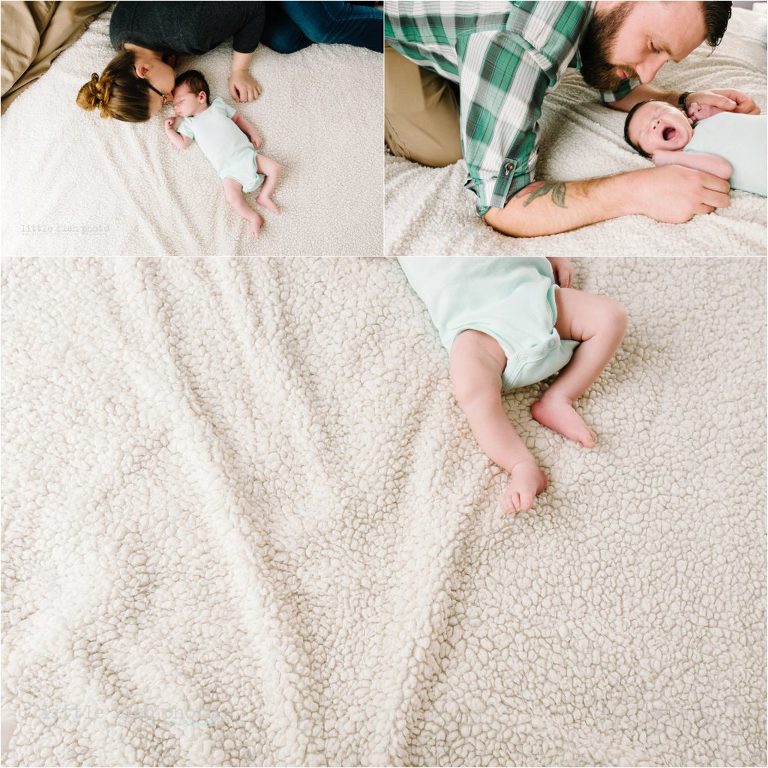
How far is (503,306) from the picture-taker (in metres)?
0.91

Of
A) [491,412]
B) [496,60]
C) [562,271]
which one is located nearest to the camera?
[496,60]

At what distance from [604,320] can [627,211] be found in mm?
173

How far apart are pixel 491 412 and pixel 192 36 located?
0.61 m

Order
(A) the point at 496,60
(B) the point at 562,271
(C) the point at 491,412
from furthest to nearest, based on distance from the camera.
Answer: (B) the point at 562,271
(C) the point at 491,412
(A) the point at 496,60

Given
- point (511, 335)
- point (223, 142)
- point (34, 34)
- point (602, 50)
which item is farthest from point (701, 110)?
A: point (34, 34)

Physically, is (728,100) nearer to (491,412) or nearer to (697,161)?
(697,161)

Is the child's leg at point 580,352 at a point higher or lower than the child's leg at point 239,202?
lower

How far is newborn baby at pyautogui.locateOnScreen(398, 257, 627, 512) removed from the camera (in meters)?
0.87

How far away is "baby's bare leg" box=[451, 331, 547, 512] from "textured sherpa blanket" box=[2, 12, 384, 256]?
0.22 metres

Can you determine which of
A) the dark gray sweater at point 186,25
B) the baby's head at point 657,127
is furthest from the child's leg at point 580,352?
the dark gray sweater at point 186,25

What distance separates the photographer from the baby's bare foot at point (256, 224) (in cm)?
80

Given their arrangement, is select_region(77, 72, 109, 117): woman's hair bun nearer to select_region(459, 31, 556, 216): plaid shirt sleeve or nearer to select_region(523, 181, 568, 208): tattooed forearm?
select_region(459, 31, 556, 216): plaid shirt sleeve

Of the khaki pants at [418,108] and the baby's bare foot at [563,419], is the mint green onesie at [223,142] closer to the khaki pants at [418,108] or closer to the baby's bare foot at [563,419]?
the khaki pants at [418,108]

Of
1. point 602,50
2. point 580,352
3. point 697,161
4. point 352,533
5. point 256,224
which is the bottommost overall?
point 352,533
